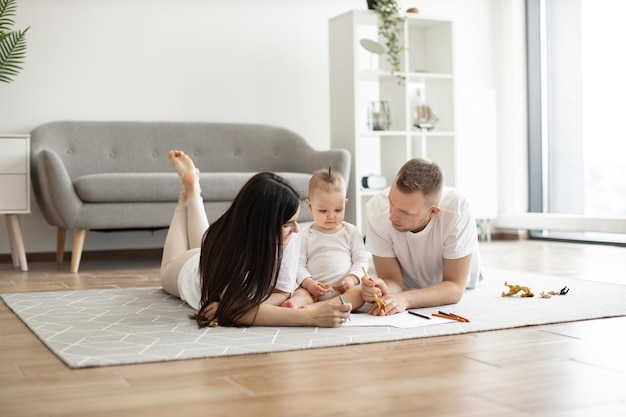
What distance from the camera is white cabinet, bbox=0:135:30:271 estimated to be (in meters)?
4.12

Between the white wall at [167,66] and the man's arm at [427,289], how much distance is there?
2.76 m

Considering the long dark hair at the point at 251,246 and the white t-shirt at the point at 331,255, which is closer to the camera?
the long dark hair at the point at 251,246

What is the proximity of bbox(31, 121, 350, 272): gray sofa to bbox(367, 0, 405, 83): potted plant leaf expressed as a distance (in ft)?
2.40

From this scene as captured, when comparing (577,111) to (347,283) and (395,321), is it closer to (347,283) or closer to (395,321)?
(347,283)

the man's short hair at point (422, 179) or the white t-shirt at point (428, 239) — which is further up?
the man's short hair at point (422, 179)

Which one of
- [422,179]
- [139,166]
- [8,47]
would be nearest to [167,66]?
[139,166]

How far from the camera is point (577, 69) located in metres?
5.70

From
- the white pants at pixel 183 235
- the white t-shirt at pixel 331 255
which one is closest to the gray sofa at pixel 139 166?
the white pants at pixel 183 235

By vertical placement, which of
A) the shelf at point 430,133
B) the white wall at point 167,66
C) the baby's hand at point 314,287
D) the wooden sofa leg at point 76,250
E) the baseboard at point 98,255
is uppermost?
the white wall at point 167,66

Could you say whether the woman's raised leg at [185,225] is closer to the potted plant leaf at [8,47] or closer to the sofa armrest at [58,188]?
the sofa armrest at [58,188]

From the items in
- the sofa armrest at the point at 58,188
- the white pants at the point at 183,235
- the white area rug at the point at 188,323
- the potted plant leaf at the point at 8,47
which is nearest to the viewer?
the white area rug at the point at 188,323

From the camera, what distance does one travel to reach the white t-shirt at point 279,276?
235 centimetres

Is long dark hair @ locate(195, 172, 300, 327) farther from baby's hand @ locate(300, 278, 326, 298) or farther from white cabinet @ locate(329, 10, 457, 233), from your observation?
white cabinet @ locate(329, 10, 457, 233)

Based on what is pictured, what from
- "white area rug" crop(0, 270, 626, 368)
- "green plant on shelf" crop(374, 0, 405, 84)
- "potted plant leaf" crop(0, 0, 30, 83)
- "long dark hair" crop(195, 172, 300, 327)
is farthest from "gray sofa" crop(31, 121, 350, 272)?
"long dark hair" crop(195, 172, 300, 327)
